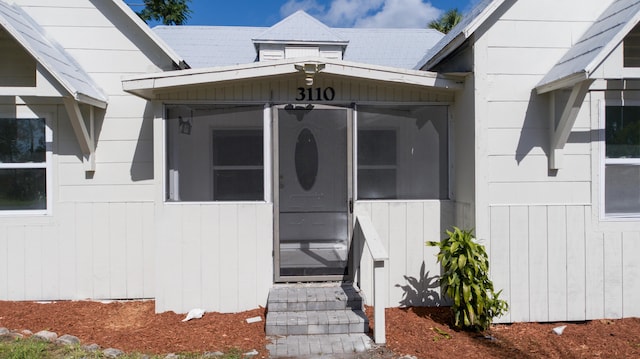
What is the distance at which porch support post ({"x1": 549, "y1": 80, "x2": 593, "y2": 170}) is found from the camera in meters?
4.63

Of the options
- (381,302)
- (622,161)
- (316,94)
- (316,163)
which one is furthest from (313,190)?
(622,161)

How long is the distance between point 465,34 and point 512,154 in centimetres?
153

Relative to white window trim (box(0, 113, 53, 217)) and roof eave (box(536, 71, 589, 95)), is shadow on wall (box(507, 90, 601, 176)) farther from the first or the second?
white window trim (box(0, 113, 53, 217))

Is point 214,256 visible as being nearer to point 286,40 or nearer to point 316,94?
point 316,94

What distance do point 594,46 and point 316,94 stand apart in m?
3.14

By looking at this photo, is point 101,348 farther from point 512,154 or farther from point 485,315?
point 512,154

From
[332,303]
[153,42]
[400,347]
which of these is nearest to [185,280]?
[332,303]

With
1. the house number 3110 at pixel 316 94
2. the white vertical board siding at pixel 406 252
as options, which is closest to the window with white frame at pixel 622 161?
the white vertical board siding at pixel 406 252

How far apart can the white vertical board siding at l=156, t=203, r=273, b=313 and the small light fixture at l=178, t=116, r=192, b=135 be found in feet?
3.07

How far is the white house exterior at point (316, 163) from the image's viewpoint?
5.20 m

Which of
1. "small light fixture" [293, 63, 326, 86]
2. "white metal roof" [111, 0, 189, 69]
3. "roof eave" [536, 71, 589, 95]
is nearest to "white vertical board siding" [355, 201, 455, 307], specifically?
"small light fixture" [293, 63, 326, 86]

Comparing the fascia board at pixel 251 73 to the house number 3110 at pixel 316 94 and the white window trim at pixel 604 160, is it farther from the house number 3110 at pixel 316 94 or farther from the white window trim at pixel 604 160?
the white window trim at pixel 604 160

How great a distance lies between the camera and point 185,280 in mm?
5434

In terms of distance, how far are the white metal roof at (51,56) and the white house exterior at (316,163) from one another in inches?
1.6
